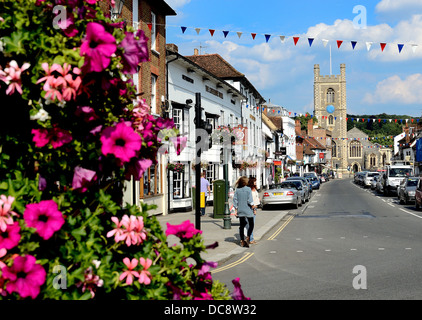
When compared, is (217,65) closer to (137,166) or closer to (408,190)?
(408,190)

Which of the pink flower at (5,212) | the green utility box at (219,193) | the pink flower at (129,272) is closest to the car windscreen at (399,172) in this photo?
the green utility box at (219,193)

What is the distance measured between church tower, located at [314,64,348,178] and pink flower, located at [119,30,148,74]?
13305 cm

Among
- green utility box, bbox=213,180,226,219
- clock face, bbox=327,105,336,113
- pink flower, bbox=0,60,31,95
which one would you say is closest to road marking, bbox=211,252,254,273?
pink flower, bbox=0,60,31,95

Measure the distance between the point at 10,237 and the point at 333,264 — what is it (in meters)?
8.28

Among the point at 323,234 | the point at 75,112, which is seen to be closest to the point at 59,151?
the point at 75,112

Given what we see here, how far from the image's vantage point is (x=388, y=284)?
7.62 m

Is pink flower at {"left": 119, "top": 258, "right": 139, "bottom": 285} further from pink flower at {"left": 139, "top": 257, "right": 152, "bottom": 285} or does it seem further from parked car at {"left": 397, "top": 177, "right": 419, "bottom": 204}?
parked car at {"left": 397, "top": 177, "right": 419, "bottom": 204}

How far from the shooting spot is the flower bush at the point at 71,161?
95.5 inches

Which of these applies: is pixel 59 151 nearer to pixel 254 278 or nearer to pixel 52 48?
pixel 52 48

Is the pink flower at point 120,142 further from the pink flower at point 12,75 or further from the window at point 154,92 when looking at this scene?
the window at point 154,92

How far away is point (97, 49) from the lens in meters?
2.46

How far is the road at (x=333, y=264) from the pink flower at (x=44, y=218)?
5.07 meters

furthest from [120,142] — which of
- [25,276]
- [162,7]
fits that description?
[162,7]

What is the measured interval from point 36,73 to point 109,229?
3.18 feet
